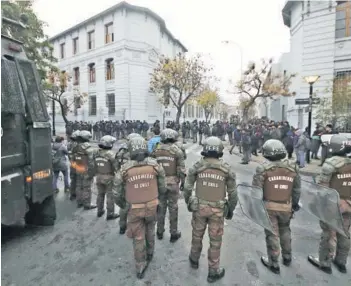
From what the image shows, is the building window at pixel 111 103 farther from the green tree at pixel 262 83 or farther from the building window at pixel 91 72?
the green tree at pixel 262 83

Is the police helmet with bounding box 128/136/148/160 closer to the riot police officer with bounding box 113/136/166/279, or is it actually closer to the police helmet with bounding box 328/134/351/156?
the riot police officer with bounding box 113/136/166/279

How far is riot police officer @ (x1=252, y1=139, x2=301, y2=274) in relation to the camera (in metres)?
3.51

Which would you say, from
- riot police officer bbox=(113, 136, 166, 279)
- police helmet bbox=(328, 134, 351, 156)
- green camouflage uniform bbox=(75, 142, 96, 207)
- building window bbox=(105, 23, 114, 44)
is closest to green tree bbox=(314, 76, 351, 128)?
police helmet bbox=(328, 134, 351, 156)

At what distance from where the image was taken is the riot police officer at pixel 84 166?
231 inches

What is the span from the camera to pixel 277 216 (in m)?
3.57

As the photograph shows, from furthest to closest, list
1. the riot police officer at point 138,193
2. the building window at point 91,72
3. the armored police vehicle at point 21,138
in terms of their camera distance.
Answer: the building window at point 91,72, the armored police vehicle at point 21,138, the riot police officer at point 138,193

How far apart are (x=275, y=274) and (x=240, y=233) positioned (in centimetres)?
126

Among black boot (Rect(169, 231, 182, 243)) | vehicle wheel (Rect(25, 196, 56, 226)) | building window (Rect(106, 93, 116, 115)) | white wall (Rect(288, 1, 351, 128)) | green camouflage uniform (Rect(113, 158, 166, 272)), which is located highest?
white wall (Rect(288, 1, 351, 128))

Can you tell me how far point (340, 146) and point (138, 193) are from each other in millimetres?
2786

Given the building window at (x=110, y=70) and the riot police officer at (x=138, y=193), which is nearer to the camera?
the riot police officer at (x=138, y=193)

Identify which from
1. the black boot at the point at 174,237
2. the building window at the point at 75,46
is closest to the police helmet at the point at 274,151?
the black boot at the point at 174,237

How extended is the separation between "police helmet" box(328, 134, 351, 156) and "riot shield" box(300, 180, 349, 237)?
54 centimetres

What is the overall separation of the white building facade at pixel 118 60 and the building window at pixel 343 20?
13891mm

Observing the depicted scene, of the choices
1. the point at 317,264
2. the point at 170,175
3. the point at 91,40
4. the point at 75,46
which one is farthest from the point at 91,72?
the point at 317,264
